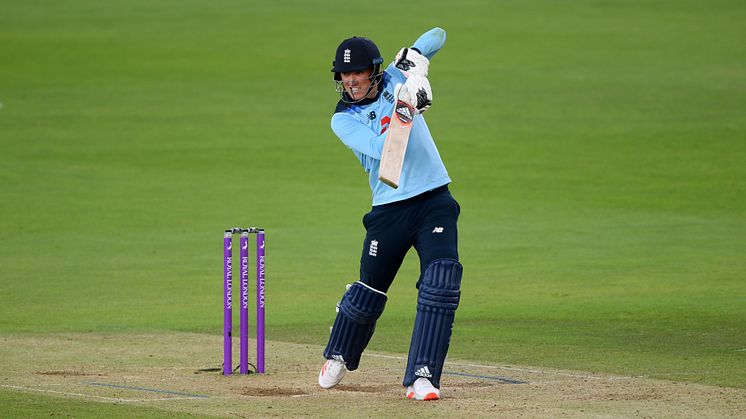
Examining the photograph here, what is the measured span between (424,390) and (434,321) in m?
0.38

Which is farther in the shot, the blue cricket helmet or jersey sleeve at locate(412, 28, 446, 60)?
jersey sleeve at locate(412, 28, 446, 60)

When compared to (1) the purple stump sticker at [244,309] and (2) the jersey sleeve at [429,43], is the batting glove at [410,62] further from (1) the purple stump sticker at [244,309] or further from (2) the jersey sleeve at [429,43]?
(1) the purple stump sticker at [244,309]

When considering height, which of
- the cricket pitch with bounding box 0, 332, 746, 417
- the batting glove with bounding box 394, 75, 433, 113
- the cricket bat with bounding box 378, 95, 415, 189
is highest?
the batting glove with bounding box 394, 75, 433, 113

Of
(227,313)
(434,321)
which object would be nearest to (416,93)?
(434,321)

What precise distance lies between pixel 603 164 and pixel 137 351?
49.0ft

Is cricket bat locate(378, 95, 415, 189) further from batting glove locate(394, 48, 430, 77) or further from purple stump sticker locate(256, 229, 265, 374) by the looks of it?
purple stump sticker locate(256, 229, 265, 374)

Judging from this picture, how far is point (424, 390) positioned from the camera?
24.7 ft

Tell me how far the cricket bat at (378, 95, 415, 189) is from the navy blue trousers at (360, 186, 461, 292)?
1.26 feet

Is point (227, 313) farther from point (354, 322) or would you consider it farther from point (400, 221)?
point (400, 221)

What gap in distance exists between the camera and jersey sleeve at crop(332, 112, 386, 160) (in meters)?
7.64

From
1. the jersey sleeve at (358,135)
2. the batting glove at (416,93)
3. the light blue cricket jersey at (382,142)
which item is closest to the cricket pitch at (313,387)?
the light blue cricket jersey at (382,142)

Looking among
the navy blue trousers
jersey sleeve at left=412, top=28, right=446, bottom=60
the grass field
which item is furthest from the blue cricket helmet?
the grass field

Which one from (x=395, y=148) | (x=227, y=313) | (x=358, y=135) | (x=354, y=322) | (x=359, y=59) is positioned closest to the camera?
(x=395, y=148)

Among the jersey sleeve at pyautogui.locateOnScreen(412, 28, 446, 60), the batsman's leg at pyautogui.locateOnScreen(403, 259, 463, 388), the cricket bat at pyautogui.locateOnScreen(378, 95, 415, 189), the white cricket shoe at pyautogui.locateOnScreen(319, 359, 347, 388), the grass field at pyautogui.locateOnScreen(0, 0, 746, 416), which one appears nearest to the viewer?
the cricket bat at pyautogui.locateOnScreen(378, 95, 415, 189)
